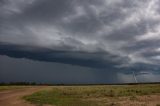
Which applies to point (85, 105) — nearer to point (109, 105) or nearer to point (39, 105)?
point (109, 105)

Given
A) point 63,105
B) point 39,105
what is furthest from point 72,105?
point 39,105

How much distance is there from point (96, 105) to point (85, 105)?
153 cm

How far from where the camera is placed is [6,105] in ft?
120

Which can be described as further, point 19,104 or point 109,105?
point 19,104

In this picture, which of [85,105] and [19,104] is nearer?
[85,105]

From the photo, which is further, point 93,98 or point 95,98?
point 93,98

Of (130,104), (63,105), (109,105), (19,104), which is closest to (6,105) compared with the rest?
(19,104)

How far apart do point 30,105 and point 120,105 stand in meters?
10.8

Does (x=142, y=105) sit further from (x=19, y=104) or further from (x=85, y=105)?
(x=19, y=104)

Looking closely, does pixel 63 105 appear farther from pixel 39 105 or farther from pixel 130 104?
pixel 130 104

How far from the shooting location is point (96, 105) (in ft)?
113

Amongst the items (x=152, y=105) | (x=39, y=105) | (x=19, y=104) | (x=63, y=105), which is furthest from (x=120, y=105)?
(x=19, y=104)

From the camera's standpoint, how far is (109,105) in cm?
3481

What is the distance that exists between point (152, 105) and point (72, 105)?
931cm
